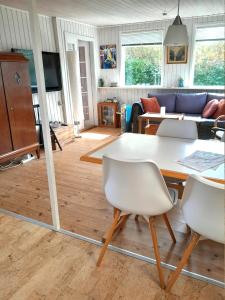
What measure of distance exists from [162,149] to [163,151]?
0.05 metres

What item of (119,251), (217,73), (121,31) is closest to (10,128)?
(119,251)

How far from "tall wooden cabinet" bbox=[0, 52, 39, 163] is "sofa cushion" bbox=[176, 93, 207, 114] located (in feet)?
9.60

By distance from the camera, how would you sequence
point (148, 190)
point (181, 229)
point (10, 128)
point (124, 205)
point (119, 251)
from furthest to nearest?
1. point (10, 128)
2. point (181, 229)
3. point (119, 251)
4. point (124, 205)
5. point (148, 190)

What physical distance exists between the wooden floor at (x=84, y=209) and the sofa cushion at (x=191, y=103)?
2.46 meters

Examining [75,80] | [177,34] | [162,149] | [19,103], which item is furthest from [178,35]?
[75,80]

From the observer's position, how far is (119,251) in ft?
6.27

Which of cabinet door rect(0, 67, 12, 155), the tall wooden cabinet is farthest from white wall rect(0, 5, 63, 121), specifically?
cabinet door rect(0, 67, 12, 155)

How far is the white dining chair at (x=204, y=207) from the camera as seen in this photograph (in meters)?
1.17

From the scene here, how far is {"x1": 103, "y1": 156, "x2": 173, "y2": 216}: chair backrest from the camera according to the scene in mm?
1403

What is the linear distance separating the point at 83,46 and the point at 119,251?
484cm

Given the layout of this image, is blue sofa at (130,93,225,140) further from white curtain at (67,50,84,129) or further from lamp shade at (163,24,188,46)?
lamp shade at (163,24,188,46)

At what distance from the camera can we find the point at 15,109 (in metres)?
3.50

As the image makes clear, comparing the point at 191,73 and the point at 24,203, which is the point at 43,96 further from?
the point at 191,73

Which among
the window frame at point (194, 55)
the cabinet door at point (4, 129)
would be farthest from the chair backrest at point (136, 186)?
the window frame at point (194, 55)
